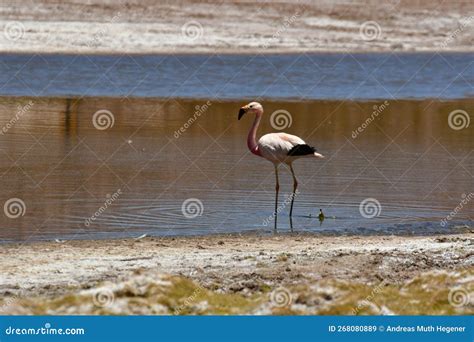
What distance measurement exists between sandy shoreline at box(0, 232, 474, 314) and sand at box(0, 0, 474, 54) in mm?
26116

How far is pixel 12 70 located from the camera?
34.9 meters

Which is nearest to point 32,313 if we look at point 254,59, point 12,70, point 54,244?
point 54,244

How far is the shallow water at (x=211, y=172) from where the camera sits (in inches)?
607

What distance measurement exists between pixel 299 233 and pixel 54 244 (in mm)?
3029

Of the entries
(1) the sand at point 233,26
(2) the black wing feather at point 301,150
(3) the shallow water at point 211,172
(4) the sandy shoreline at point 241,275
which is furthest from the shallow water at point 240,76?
(4) the sandy shoreline at point 241,275

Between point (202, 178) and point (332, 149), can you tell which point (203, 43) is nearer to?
point (332, 149)

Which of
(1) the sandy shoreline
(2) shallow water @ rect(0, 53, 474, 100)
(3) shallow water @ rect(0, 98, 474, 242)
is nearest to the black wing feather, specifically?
(3) shallow water @ rect(0, 98, 474, 242)

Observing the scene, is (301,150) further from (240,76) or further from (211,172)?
(240,76)

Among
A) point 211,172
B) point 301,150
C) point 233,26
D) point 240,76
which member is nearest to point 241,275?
point 301,150

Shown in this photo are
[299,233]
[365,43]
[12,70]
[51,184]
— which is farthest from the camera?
[365,43]

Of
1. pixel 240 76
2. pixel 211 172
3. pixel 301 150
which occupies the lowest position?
pixel 301 150

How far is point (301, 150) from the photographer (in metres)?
16.9

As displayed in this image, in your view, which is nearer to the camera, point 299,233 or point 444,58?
point 299,233

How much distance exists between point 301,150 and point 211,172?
2548 millimetres
